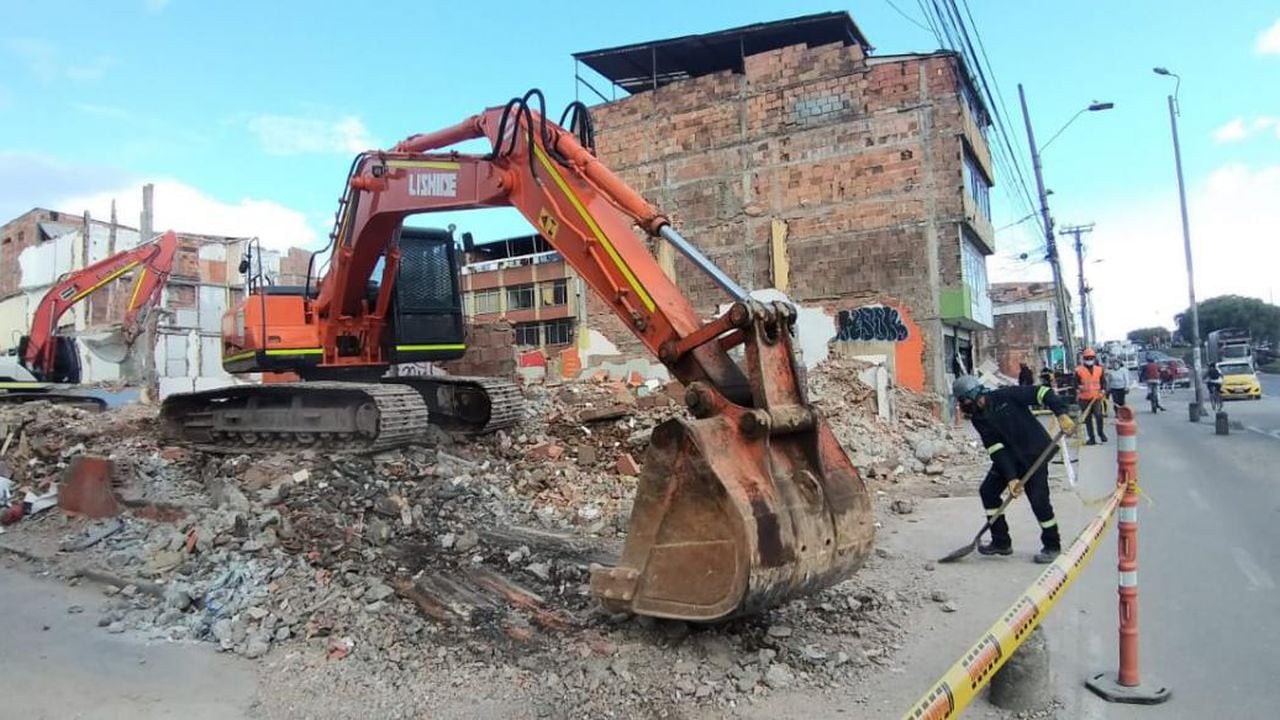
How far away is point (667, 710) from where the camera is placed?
3.75 meters

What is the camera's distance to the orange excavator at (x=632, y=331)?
12.4ft

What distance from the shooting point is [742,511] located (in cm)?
363

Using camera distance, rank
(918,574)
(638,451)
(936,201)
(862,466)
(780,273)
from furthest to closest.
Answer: (780,273) → (936,201) → (862,466) → (638,451) → (918,574)

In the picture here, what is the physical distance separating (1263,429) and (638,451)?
1340 cm

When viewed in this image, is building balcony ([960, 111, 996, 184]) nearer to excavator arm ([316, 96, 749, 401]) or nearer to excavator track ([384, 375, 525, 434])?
excavator track ([384, 375, 525, 434])

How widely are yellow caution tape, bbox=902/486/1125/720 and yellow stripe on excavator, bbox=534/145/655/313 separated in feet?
8.17

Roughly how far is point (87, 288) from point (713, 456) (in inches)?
583

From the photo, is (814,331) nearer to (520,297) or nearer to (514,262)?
(520,297)

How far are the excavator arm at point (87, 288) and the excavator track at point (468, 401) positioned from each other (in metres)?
8.05

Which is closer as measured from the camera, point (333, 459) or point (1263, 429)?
point (333, 459)

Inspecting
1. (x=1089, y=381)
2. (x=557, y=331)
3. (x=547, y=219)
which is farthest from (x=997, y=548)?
(x=557, y=331)

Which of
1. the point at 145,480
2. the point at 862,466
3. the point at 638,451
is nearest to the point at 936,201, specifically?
the point at 862,466

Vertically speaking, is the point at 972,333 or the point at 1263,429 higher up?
the point at 972,333

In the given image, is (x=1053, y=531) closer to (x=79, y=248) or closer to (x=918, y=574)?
(x=918, y=574)
